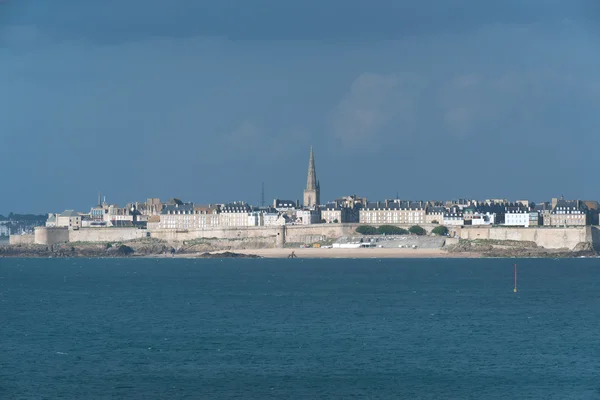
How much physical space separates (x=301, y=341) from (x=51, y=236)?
89.8 meters

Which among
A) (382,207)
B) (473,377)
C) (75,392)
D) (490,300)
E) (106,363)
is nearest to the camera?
(75,392)

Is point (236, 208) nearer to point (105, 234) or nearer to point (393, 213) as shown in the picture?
point (105, 234)

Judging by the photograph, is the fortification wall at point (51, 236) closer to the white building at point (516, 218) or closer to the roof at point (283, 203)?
the roof at point (283, 203)

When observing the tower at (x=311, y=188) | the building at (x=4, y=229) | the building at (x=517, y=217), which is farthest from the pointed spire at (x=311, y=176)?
the building at (x=4, y=229)

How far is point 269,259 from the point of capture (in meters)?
102

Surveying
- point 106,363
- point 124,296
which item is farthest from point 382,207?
point 106,363

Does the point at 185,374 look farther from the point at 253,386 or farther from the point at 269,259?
the point at 269,259

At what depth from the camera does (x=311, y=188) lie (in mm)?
134625

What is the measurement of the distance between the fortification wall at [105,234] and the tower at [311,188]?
2324 cm

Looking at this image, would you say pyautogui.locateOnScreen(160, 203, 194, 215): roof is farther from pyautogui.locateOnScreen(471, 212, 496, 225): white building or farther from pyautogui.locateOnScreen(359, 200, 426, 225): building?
pyautogui.locateOnScreen(471, 212, 496, 225): white building

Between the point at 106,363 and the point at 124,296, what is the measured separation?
21.7m

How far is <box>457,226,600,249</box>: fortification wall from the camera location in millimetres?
98125

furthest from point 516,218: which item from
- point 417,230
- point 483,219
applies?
point 417,230

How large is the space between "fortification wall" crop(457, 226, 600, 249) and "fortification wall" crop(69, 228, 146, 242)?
3524 cm
